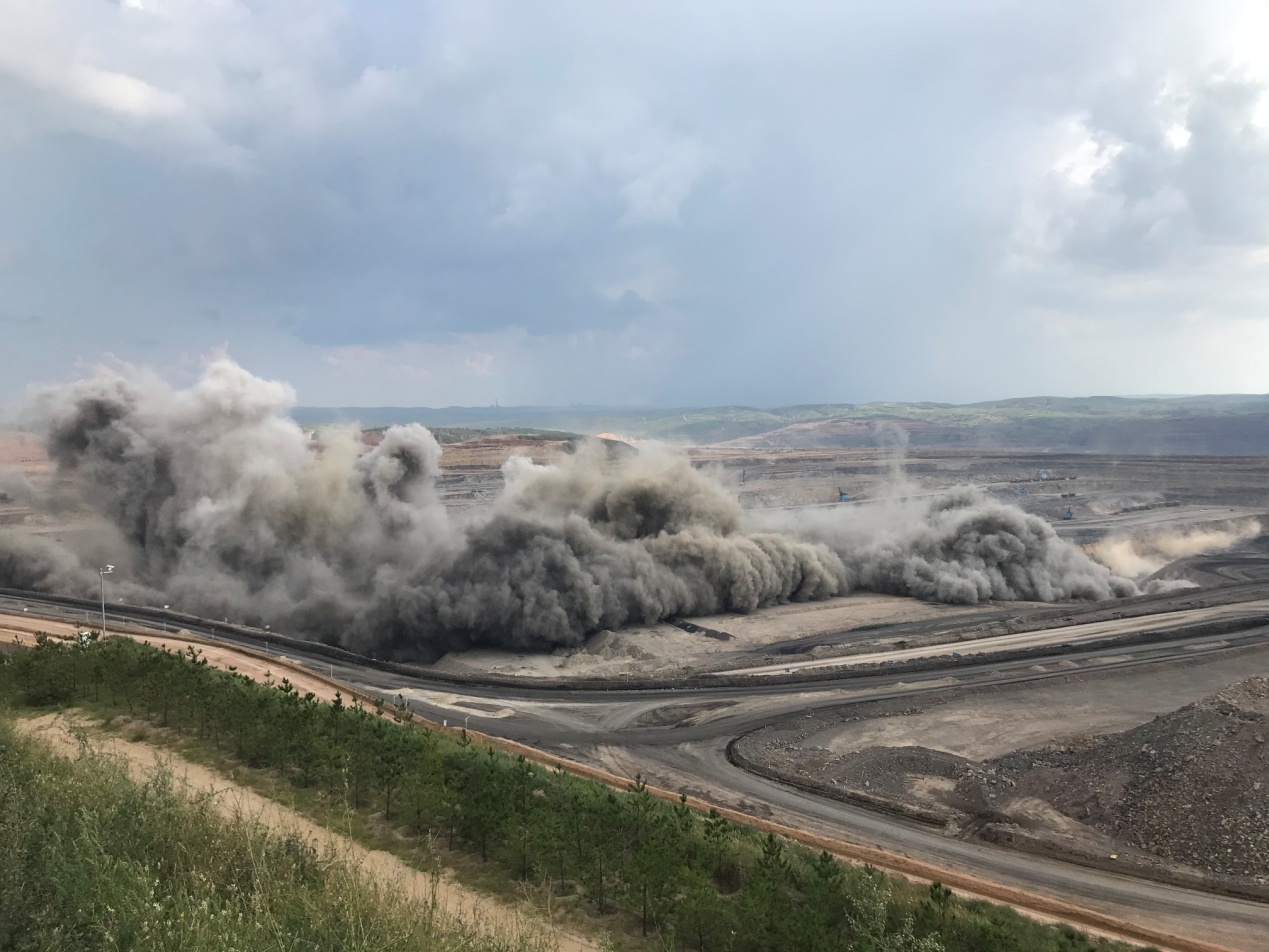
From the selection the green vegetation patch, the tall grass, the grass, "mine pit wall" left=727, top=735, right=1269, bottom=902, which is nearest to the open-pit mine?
"mine pit wall" left=727, top=735, right=1269, bottom=902

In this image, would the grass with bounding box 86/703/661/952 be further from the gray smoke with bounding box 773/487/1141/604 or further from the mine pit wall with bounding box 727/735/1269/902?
the gray smoke with bounding box 773/487/1141/604

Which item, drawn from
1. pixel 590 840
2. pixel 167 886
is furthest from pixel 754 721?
pixel 167 886

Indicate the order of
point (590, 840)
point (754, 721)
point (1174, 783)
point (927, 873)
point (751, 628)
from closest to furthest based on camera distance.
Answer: point (590, 840)
point (927, 873)
point (1174, 783)
point (754, 721)
point (751, 628)

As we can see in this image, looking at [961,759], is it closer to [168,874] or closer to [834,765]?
[834,765]

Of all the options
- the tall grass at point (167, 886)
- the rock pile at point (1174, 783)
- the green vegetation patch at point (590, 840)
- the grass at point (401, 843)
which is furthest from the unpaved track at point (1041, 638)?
the tall grass at point (167, 886)

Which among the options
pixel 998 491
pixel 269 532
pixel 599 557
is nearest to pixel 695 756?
pixel 599 557

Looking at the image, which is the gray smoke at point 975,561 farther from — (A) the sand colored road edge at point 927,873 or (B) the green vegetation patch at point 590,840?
(B) the green vegetation patch at point 590,840

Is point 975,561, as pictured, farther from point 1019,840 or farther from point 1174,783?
point 1019,840
